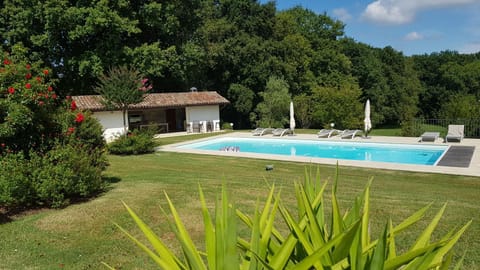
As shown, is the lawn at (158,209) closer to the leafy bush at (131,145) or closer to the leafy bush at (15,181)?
the leafy bush at (15,181)

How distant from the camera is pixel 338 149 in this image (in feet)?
66.5

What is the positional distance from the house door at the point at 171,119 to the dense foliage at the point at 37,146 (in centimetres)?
2366

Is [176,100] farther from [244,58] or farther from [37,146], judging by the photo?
[37,146]

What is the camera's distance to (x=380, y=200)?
7734 mm

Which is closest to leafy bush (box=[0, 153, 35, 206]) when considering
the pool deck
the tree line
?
the pool deck

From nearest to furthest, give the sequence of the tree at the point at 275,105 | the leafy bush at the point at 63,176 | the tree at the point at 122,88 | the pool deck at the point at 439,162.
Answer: the leafy bush at the point at 63,176 → the pool deck at the point at 439,162 → the tree at the point at 122,88 → the tree at the point at 275,105

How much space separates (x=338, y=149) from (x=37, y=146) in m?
16.0

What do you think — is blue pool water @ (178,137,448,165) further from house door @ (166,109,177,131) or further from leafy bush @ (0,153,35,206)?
leafy bush @ (0,153,35,206)

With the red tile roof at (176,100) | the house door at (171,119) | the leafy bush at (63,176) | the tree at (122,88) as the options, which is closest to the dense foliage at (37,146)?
the leafy bush at (63,176)

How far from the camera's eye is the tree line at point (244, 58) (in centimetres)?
2469

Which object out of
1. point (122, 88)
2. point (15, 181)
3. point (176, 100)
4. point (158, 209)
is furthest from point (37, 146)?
point (176, 100)

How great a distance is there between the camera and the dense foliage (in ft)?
21.7

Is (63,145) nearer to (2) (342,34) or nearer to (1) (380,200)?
(1) (380,200)

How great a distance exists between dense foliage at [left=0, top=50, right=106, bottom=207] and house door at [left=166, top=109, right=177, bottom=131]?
77.6 feet
